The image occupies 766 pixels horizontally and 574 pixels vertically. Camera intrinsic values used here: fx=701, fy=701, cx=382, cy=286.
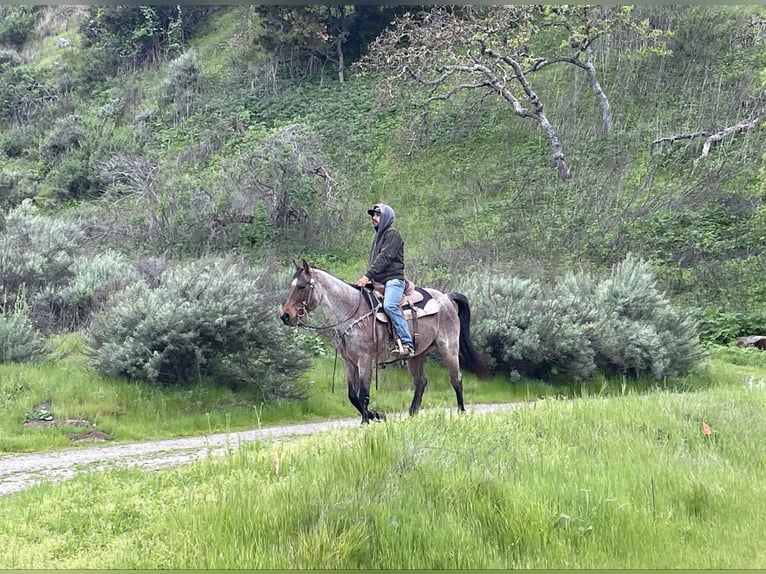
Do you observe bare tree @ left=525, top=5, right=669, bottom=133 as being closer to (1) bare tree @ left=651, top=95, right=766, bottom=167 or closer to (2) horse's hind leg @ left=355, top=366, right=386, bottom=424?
(1) bare tree @ left=651, top=95, right=766, bottom=167

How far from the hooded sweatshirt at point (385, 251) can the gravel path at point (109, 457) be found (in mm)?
2566

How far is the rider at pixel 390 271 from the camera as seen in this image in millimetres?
10953

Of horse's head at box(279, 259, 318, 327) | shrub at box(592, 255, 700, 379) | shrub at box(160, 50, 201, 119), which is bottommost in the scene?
shrub at box(592, 255, 700, 379)

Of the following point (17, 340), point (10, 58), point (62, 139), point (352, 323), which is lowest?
point (17, 340)

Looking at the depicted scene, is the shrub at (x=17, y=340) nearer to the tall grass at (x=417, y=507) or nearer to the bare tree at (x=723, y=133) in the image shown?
the tall grass at (x=417, y=507)

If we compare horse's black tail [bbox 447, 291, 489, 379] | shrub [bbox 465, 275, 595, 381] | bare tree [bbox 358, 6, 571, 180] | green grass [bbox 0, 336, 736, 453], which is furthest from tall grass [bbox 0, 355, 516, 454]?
bare tree [bbox 358, 6, 571, 180]

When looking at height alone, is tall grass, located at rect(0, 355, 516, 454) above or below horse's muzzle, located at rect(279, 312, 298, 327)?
below

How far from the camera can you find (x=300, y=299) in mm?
10953

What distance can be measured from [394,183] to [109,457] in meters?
26.3

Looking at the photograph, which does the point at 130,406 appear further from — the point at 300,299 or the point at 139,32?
the point at 139,32

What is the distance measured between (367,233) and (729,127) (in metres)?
16.5

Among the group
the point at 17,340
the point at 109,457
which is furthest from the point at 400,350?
the point at 17,340

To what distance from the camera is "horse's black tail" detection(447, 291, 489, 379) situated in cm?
1270

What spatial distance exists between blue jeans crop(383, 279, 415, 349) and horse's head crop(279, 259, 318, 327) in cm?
115
